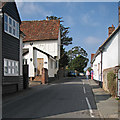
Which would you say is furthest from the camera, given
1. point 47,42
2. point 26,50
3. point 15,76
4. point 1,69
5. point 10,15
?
point 47,42

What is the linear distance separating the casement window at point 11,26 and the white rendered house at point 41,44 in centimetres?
1293

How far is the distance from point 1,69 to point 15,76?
2796 mm

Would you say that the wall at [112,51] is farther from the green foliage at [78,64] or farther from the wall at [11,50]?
the green foliage at [78,64]

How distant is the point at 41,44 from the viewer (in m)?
34.0

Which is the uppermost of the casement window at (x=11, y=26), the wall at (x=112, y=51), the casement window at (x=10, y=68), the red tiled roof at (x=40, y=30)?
the red tiled roof at (x=40, y=30)

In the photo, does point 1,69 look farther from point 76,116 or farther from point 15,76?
point 76,116

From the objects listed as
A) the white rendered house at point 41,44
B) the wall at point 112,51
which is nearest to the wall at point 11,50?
the wall at point 112,51

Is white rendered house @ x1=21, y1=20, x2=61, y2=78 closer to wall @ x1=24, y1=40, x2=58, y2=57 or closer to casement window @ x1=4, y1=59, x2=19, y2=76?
wall @ x1=24, y1=40, x2=58, y2=57

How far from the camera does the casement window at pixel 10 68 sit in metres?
14.6

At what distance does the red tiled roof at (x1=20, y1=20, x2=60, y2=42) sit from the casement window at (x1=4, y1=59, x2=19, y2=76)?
683 inches

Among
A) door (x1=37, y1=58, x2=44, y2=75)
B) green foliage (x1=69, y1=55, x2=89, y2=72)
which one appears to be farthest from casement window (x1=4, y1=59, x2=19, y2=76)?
green foliage (x1=69, y1=55, x2=89, y2=72)

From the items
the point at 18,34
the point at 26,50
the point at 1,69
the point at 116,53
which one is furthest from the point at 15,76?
the point at 26,50

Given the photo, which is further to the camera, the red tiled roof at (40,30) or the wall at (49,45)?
the red tiled roof at (40,30)

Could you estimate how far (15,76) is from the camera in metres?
16.3
